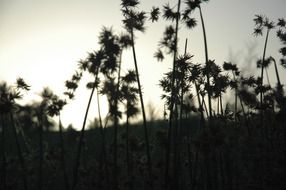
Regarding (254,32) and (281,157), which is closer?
(281,157)

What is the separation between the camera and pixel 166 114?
38.4ft

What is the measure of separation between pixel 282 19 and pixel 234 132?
5.72 meters

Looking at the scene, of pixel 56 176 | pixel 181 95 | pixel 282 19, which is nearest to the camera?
pixel 181 95

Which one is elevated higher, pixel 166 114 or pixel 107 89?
pixel 107 89

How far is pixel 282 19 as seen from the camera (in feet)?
45.5

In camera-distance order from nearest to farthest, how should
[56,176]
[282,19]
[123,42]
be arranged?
[123,42] < [282,19] < [56,176]

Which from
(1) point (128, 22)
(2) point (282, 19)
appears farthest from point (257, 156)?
(1) point (128, 22)

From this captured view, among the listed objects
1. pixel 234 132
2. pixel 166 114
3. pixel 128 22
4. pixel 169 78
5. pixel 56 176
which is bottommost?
pixel 56 176

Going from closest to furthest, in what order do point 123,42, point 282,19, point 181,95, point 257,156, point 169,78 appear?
1. point 181,95
2. point 169,78
3. point 257,156
4. point 123,42
5. point 282,19

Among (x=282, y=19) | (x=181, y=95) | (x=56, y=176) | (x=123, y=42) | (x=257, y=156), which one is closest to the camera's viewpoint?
(x=181, y=95)

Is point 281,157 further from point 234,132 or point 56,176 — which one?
point 56,176

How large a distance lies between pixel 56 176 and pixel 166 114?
9111mm

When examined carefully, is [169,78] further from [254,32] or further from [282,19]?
[282,19]

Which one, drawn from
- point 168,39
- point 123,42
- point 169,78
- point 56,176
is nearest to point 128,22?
point 123,42
